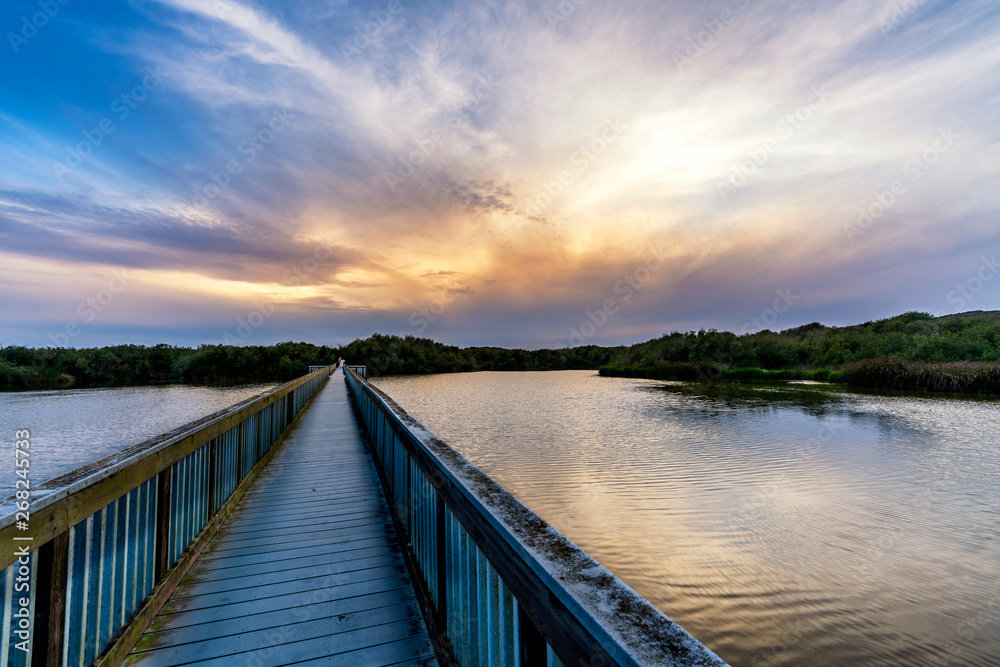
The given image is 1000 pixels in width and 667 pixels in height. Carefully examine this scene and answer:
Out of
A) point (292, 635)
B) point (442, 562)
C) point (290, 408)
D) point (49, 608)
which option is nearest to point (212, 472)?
point (292, 635)

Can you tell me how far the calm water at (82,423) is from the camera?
1201 cm

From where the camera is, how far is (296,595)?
8.87 feet

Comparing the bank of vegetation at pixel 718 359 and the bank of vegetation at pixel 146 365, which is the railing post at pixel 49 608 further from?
the bank of vegetation at pixel 146 365

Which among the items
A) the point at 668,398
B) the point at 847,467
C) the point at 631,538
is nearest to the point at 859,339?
the point at 668,398

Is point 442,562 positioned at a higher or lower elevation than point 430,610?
higher

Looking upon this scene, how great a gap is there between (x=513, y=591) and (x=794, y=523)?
25.2ft

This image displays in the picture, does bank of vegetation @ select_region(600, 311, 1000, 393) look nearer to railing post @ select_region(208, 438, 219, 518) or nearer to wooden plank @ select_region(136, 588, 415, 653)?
wooden plank @ select_region(136, 588, 415, 653)

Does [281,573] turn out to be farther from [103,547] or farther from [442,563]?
[442,563]

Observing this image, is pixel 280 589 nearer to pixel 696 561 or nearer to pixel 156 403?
pixel 696 561

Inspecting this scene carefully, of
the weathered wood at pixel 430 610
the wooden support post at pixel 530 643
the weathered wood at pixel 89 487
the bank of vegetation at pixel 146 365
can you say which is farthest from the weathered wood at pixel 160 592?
the bank of vegetation at pixel 146 365

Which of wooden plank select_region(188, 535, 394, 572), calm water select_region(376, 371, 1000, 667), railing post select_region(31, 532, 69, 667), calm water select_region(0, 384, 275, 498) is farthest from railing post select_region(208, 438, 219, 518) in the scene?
calm water select_region(0, 384, 275, 498)

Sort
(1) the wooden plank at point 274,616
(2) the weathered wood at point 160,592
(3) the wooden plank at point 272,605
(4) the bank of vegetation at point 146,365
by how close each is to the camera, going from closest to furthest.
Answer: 1. (2) the weathered wood at point 160,592
2. (1) the wooden plank at point 274,616
3. (3) the wooden plank at point 272,605
4. (4) the bank of vegetation at point 146,365

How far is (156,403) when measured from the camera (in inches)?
1045

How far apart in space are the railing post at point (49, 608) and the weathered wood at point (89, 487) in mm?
81
